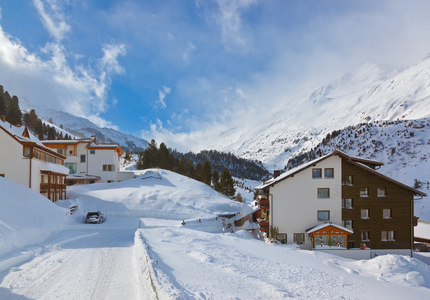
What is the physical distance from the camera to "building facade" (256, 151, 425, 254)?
33094 millimetres

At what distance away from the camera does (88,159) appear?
5622 cm

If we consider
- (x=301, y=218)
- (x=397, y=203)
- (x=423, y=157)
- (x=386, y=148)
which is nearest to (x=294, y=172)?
(x=301, y=218)

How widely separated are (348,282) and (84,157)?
172ft

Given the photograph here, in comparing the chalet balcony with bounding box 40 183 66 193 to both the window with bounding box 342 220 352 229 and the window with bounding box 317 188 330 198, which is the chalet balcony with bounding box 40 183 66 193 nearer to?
the window with bounding box 317 188 330 198

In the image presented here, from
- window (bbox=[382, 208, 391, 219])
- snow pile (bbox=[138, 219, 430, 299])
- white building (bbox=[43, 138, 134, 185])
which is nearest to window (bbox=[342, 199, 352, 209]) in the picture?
window (bbox=[382, 208, 391, 219])

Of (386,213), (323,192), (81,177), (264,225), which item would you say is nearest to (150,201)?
(264,225)

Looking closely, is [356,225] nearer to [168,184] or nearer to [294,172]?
[294,172]

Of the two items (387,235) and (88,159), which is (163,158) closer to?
(88,159)

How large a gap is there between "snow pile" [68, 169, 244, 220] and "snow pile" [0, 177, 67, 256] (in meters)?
11.6

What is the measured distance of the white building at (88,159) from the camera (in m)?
55.8

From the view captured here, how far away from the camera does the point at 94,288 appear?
923cm

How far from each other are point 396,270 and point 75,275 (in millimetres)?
21175

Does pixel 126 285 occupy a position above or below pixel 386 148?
below

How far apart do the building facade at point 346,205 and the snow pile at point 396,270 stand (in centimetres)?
984
